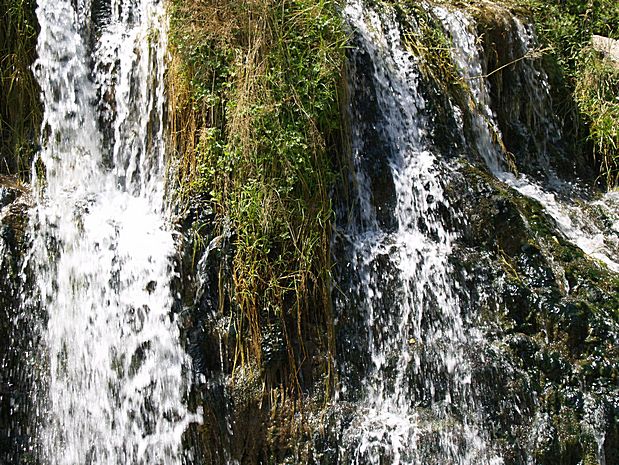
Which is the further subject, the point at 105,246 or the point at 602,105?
the point at 602,105

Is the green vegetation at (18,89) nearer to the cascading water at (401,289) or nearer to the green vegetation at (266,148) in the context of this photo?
the green vegetation at (266,148)

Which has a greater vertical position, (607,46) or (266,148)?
(607,46)

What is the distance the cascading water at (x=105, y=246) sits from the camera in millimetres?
4430

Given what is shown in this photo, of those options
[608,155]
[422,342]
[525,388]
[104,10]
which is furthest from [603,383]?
[104,10]

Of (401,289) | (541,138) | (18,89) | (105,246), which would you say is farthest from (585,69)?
(18,89)

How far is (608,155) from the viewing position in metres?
6.62

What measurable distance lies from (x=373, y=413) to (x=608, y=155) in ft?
11.0

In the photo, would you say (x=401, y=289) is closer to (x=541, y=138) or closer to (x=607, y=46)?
(x=541, y=138)

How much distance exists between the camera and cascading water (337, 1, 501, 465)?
4426 mm

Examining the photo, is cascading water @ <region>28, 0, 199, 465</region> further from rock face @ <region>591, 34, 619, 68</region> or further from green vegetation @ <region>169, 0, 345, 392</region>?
rock face @ <region>591, 34, 619, 68</region>

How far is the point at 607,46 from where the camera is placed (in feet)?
23.8

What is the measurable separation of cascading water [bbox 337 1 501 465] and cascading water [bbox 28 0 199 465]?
108 centimetres

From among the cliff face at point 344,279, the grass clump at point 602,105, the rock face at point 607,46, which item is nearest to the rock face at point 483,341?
the cliff face at point 344,279

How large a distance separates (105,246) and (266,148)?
3.63 ft
